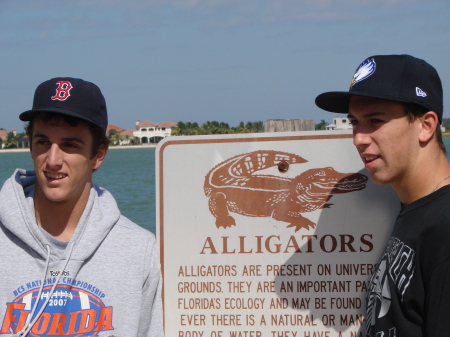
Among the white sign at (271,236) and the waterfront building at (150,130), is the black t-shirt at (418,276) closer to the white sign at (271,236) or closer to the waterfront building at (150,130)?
the white sign at (271,236)

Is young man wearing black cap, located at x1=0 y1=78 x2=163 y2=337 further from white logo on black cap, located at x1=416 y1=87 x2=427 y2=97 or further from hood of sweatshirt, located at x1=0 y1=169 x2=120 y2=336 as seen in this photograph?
white logo on black cap, located at x1=416 y1=87 x2=427 y2=97

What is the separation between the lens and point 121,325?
240 centimetres

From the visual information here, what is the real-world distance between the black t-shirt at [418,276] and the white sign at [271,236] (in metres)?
0.75

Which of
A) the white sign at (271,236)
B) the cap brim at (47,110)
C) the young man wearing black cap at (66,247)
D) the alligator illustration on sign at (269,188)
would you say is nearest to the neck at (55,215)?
the young man wearing black cap at (66,247)

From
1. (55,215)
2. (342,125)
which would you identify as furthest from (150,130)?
(55,215)

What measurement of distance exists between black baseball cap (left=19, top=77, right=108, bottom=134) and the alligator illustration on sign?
890mm

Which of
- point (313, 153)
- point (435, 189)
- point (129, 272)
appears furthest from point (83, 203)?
point (435, 189)

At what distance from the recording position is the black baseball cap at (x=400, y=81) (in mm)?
2250

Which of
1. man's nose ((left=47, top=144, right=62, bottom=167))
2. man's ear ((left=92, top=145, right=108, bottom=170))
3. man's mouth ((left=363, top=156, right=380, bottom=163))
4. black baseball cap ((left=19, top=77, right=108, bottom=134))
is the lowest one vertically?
man's mouth ((left=363, top=156, right=380, bottom=163))

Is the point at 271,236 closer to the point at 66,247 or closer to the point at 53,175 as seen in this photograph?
the point at 66,247

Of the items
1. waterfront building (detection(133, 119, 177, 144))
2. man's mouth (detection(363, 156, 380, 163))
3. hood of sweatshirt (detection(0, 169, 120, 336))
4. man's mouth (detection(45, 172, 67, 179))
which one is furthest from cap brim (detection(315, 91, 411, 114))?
waterfront building (detection(133, 119, 177, 144))

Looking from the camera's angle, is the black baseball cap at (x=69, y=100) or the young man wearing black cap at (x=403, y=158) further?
the black baseball cap at (x=69, y=100)

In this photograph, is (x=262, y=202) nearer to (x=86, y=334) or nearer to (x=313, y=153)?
(x=313, y=153)

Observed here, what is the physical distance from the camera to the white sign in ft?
10.1
